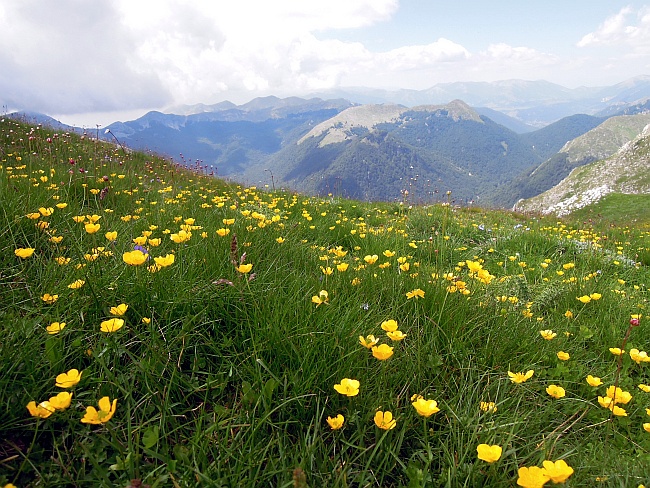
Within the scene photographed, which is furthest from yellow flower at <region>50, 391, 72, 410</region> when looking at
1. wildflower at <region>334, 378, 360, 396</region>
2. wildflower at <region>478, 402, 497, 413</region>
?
wildflower at <region>478, 402, 497, 413</region>

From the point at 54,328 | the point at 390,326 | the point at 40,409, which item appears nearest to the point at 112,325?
the point at 54,328

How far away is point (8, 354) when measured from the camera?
1473mm

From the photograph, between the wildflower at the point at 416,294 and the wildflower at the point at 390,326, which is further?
the wildflower at the point at 416,294

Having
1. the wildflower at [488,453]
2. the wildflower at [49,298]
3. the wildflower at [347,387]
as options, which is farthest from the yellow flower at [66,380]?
the wildflower at [488,453]

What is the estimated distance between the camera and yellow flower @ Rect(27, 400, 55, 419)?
117 centimetres

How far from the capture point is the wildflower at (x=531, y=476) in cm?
115

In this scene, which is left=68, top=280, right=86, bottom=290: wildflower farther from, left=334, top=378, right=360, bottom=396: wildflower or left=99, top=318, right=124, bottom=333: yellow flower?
left=334, top=378, right=360, bottom=396: wildflower

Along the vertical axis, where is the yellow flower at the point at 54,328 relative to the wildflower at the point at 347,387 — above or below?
above

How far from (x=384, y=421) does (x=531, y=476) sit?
0.51 meters

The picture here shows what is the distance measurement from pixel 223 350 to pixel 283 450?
2.45ft

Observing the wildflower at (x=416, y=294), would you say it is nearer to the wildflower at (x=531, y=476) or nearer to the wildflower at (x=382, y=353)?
the wildflower at (x=382, y=353)

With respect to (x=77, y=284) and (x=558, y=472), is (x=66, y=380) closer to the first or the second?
(x=77, y=284)

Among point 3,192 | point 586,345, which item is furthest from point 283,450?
point 3,192

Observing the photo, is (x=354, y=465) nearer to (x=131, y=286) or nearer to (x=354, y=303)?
(x=354, y=303)
